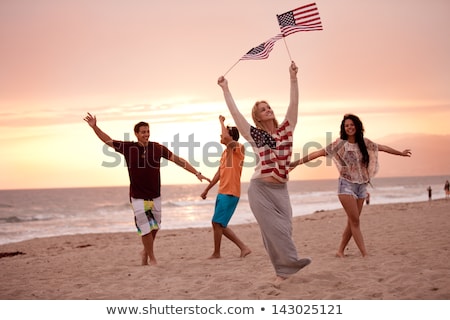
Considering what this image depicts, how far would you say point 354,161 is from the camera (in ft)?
24.3

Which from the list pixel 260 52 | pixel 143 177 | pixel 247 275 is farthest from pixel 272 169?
pixel 143 177

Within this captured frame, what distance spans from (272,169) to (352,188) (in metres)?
2.31

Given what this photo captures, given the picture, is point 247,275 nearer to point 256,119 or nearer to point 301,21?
point 256,119

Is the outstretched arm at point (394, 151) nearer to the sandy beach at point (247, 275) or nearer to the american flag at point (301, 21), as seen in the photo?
the sandy beach at point (247, 275)

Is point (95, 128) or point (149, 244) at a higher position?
point (95, 128)

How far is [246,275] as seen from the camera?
652 centimetres

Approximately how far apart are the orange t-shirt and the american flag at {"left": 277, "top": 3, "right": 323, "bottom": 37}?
2060 mm

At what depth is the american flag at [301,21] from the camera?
693cm

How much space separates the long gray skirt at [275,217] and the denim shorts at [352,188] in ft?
6.53

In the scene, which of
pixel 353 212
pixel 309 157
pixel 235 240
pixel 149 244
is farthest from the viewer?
pixel 235 240

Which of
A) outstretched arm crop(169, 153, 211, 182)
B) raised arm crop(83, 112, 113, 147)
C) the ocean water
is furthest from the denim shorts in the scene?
the ocean water
